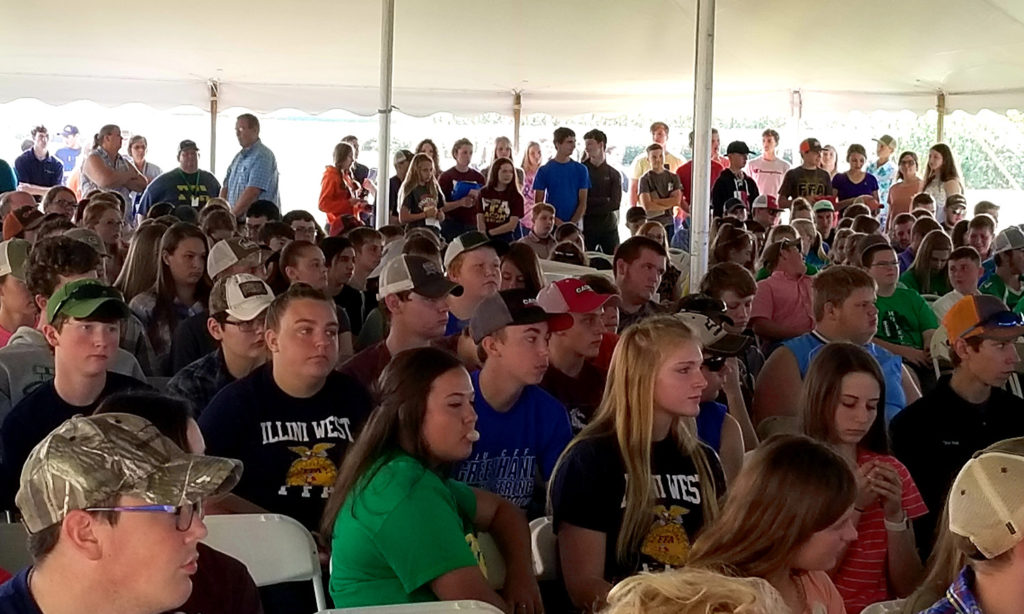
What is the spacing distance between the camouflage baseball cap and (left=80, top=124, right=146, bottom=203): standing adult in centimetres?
937

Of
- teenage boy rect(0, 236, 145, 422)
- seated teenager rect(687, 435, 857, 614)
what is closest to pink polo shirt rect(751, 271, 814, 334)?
teenage boy rect(0, 236, 145, 422)

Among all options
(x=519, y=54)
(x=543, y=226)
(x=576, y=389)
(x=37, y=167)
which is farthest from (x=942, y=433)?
(x=37, y=167)

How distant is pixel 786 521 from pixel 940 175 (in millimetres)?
10761

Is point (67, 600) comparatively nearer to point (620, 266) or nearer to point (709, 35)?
point (620, 266)

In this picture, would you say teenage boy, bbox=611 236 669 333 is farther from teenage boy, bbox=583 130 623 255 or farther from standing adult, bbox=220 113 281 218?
teenage boy, bbox=583 130 623 255

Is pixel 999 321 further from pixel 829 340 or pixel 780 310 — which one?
pixel 780 310

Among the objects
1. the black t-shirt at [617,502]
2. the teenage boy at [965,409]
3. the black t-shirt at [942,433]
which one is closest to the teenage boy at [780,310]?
the teenage boy at [965,409]

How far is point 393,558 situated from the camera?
2.78 metres

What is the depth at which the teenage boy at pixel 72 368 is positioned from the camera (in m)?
3.62

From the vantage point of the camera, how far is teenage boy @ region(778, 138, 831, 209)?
12359 millimetres

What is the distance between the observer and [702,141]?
729 centimetres

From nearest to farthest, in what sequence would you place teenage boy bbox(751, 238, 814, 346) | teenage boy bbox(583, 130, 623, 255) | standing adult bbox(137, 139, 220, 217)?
teenage boy bbox(751, 238, 814, 346), standing adult bbox(137, 139, 220, 217), teenage boy bbox(583, 130, 623, 255)

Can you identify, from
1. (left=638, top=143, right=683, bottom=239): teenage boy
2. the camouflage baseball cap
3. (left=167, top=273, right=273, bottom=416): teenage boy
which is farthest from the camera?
(left=638, top=143, right=683, bottom=239): teenage boy

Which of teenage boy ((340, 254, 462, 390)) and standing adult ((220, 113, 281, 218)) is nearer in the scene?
teenage boy ((340, 254, 462, 390))
